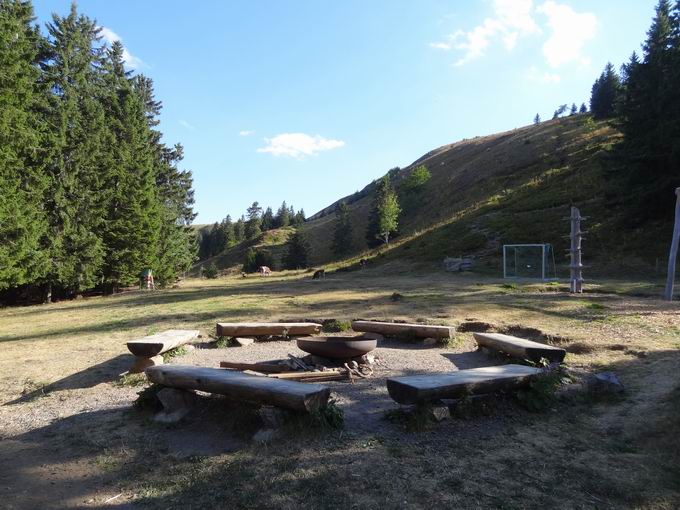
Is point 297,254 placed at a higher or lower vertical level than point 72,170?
lower

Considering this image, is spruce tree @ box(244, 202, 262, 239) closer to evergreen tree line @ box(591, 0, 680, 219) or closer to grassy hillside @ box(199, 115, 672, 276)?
grassy hillside @ box(199, 115, 672, 276)

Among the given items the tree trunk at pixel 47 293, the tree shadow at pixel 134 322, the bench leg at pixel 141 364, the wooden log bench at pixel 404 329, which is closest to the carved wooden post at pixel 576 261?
the wooden log bench at pixel 404 329

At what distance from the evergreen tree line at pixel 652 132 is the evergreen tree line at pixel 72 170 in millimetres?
30925

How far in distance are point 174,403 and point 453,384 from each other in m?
3.22

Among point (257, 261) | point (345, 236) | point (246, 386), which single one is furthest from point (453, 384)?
point (345, 236)

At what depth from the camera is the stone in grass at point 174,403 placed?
517 cm

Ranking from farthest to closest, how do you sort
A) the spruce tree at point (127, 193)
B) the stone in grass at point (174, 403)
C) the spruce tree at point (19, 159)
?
the spruce tree at point (127, 193) → the spruce tree at point (19, 159) → the stone in grass at point (174, 403)

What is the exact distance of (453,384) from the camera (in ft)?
15.6

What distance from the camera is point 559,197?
1588 inches

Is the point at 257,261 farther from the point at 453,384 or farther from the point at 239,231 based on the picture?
the point at 453,384

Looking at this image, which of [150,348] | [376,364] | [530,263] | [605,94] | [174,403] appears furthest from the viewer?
[605,94]

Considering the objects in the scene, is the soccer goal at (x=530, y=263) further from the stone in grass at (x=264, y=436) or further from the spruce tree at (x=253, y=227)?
the spruce tree at (x=253, y=227)

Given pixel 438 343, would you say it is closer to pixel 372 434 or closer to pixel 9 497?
pixel 372 434

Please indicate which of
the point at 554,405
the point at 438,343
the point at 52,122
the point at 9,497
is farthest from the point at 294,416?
the point at 52,122
